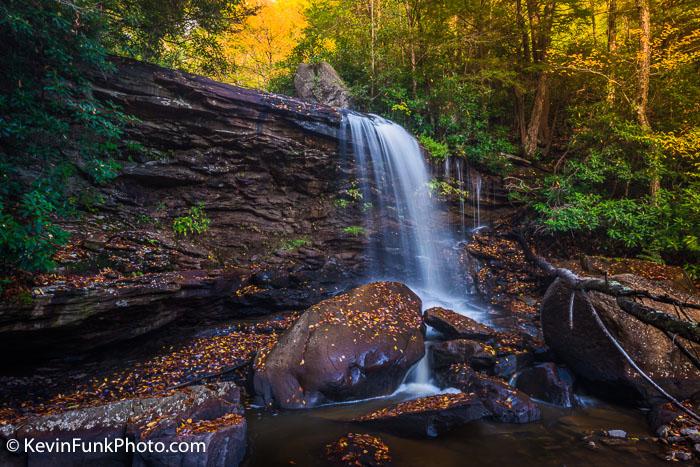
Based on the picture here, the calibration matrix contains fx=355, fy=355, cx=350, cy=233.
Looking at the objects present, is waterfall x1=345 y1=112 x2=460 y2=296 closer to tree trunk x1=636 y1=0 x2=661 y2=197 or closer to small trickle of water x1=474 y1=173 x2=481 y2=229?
small trickle of water x1=474 y1=173 x2=481 y2=229

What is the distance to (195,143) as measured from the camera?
31.4 feet

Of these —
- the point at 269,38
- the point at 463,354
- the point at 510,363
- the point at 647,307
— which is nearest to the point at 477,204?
the point at 510,363

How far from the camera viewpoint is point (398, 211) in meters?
11.8

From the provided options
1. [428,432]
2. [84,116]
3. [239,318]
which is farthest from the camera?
[239,318]

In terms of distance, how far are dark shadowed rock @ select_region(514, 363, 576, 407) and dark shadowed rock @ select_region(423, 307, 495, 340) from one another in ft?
3.77

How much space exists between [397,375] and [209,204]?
6.70m

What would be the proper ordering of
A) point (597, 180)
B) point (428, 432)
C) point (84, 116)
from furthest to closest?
point (597, 180) → point (84, 116) → point (428, 432)

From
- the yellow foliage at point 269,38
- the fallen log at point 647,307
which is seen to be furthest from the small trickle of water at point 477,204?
the yellow foliage at point 269,38

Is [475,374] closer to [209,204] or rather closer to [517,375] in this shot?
[517,375]

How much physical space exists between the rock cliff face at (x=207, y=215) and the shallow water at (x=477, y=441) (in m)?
3.25

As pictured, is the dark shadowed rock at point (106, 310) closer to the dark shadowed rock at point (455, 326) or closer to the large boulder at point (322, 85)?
the dark shadowed rock at point (455, 326)

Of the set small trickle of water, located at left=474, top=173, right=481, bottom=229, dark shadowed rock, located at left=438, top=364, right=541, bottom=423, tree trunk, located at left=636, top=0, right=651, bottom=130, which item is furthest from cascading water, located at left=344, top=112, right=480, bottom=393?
tree trunk, located at left=636, top=0, right=651, bottom=130

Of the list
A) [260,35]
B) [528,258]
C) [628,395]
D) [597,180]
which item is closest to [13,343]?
[628,395]

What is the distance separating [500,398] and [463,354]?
131 cm
